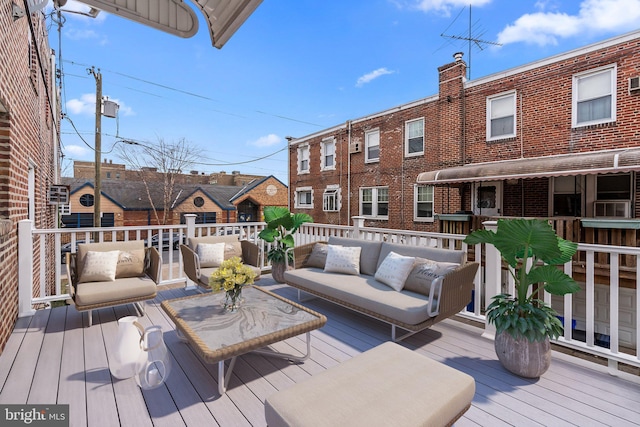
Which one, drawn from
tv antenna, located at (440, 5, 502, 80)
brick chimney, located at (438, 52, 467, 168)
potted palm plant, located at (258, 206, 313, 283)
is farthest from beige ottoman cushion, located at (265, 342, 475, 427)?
tv antenna, located at (440, 5, 502, 80)

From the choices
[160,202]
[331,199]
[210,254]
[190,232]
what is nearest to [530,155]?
[331,199]

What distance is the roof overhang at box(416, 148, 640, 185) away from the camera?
5766 mm

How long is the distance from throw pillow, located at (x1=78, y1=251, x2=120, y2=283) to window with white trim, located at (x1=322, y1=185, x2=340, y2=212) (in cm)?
1072

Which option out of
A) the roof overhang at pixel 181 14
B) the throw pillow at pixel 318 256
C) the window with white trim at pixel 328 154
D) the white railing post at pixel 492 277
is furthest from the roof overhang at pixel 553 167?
the roof overhang at pixel 181 14

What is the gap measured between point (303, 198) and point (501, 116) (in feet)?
32.0

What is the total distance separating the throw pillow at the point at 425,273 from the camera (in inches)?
122

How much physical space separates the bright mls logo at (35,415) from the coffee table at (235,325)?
81 centimetres

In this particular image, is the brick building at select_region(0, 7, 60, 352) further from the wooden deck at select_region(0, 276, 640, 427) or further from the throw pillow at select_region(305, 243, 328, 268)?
the throw pillow at select_region(305, 243, 328, 268)

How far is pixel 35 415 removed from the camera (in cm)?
192

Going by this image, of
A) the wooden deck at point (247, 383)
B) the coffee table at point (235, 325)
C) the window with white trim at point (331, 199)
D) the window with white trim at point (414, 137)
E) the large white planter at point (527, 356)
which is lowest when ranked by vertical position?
the wooden deck at point (247, 383)

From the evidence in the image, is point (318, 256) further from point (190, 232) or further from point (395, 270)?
point (190, 232)

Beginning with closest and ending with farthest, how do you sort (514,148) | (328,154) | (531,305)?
1. (531,305)
2. (514,148)
3. (328,154)

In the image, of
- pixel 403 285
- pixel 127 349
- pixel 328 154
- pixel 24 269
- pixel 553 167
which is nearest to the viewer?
pixel 127 349

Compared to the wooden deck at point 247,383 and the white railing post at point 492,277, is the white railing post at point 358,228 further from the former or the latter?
the white railing post at point 492,277
